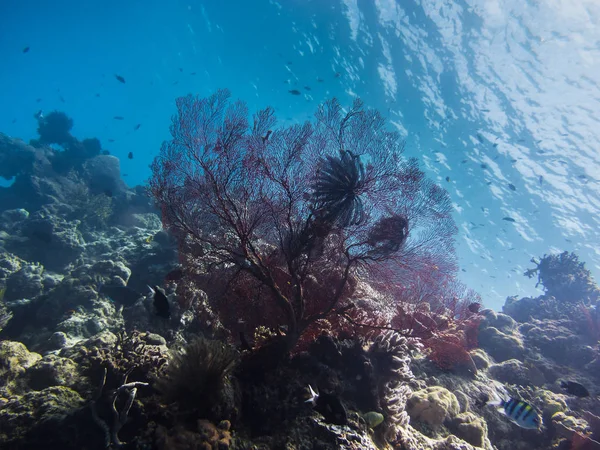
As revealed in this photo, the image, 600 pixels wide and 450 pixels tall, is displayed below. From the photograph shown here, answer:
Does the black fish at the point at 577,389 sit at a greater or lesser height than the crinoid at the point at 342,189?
lesser

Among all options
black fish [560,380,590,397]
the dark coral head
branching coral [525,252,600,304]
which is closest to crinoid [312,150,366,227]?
black fish [560,380,590,397]

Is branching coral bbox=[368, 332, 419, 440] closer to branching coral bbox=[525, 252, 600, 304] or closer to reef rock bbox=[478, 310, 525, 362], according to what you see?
reef rock bbox=[478, 310, 525, 362]

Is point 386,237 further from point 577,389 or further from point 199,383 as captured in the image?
point 577,389

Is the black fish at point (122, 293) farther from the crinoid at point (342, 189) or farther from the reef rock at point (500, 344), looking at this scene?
the reef rock at point (500, 344)

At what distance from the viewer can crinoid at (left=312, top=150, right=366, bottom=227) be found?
16.1 feet

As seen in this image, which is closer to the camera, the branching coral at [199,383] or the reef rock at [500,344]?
the branching coral at [199,383]

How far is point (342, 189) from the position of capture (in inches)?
195

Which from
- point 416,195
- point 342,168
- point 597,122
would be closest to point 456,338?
point 416,195

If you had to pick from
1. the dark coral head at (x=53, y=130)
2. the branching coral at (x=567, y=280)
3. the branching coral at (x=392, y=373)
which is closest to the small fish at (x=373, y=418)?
the branching coral at (x=392, y=373)

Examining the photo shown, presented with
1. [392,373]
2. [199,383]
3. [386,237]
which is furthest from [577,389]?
[199,383]

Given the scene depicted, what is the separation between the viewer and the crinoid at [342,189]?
4.91 meters

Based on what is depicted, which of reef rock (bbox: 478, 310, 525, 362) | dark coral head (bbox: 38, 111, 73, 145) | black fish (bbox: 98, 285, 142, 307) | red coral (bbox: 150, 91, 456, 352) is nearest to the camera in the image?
red coral (bbox: 150, 91, 456, 352)

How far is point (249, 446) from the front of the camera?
118 inches

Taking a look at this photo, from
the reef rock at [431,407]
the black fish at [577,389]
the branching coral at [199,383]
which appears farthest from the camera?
the black fish at [577,389]
